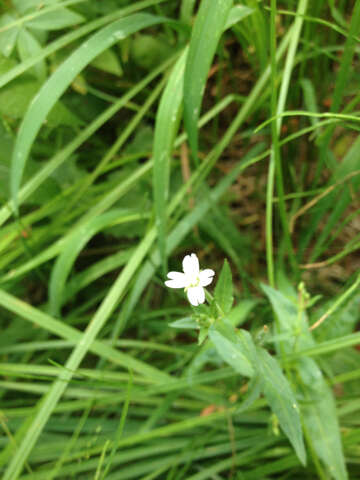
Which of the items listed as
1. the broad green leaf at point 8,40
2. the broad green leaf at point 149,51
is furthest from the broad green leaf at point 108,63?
the broad green leaf at point 8,40

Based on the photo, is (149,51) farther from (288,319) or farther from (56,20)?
(288,319)

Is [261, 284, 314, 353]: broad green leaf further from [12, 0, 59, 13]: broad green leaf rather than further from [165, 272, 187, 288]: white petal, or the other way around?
[12, 0, 59, 13]: broad green leaf

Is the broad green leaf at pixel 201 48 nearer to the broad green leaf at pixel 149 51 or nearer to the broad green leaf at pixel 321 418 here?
the broad green leaf at pixel 149 51

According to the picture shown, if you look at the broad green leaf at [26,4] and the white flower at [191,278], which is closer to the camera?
the white flower at [191,278]

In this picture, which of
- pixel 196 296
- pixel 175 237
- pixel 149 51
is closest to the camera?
pixel 196 296

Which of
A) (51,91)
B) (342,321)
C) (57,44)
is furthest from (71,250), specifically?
(342,321)

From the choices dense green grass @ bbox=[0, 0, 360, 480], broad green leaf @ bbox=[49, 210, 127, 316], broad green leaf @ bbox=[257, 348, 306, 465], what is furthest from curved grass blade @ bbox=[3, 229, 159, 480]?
broad green leaf @ bbox=[257, 348, 306, 465]
